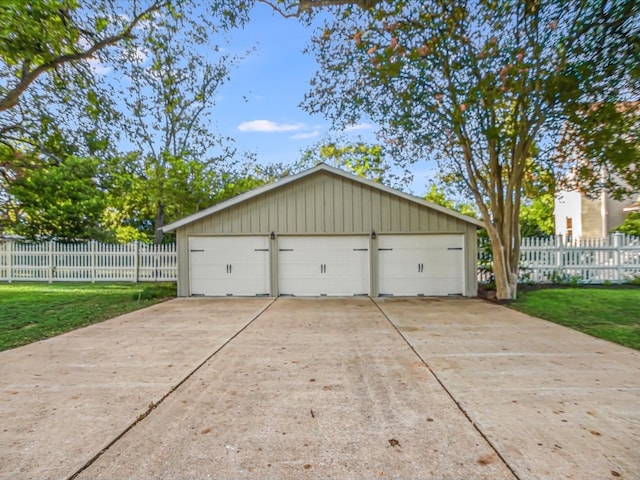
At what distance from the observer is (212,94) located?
57.8 ft

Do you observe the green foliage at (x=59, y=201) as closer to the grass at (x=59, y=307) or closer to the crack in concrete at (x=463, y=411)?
the grass at (x=59, y=307)

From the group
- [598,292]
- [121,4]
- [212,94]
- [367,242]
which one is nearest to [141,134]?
[212,94]

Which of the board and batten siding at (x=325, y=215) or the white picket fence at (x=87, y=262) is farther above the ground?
the board and batten siding at (x=325, y=215)

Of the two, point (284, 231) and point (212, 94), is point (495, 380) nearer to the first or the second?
point (284, 231)

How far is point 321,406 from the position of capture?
8.75ft

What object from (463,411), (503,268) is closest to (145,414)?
(463,411)

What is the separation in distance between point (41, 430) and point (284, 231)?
290 inches

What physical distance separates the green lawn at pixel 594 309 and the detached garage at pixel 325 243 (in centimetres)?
202

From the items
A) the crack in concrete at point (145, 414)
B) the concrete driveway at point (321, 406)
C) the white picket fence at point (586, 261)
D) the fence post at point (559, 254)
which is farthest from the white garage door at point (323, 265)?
the fence post at point (559, 254)

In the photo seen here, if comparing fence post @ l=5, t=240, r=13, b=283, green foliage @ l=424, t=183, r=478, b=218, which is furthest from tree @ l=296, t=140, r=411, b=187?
fence post @ l=5, t=240, r=13, b=283

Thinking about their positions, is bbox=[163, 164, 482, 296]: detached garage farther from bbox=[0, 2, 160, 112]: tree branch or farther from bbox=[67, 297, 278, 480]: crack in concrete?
bbox=[67, 297, 278, 480]: crack in concrete

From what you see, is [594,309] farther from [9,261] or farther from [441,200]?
[9,261]

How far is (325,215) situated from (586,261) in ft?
27.3

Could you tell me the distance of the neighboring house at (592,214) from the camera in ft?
48.9
